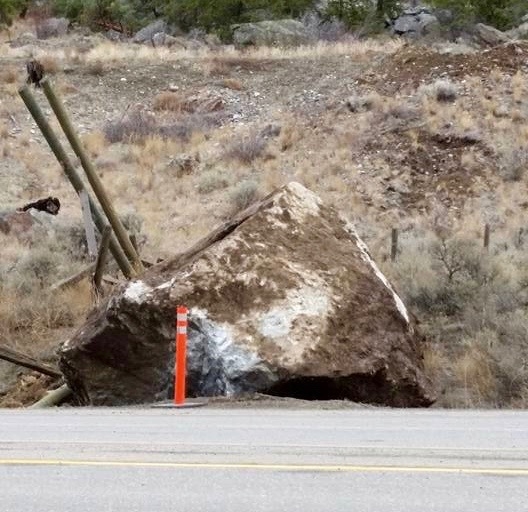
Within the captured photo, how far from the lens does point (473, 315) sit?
1670cm

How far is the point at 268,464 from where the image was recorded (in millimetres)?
7227

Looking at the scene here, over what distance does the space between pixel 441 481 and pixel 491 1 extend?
48.4m

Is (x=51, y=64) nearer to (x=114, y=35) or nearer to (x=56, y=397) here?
(x=114, y=35)

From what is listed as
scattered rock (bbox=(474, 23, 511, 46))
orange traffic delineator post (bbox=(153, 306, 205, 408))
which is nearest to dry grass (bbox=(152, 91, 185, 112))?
scattered rock (bbox=(474, 23, 511, 46))

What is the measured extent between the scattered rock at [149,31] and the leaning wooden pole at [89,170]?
39.0m

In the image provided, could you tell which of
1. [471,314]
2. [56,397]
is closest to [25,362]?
[56,397]

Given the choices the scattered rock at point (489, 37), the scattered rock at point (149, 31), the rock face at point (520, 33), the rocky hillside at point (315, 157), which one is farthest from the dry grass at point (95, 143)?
the scattered rock at point (149, 31)

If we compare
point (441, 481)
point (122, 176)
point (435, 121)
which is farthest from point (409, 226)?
point (441, 481)

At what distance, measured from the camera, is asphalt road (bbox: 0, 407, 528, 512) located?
241 inches

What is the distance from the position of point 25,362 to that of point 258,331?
15.9 feet

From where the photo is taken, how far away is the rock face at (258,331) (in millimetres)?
12570

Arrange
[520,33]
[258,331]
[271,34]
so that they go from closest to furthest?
[258,331] < [520,33] < [271,34]

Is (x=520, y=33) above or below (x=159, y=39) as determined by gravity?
above

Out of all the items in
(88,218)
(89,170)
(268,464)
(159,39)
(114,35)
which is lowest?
(114,35)
